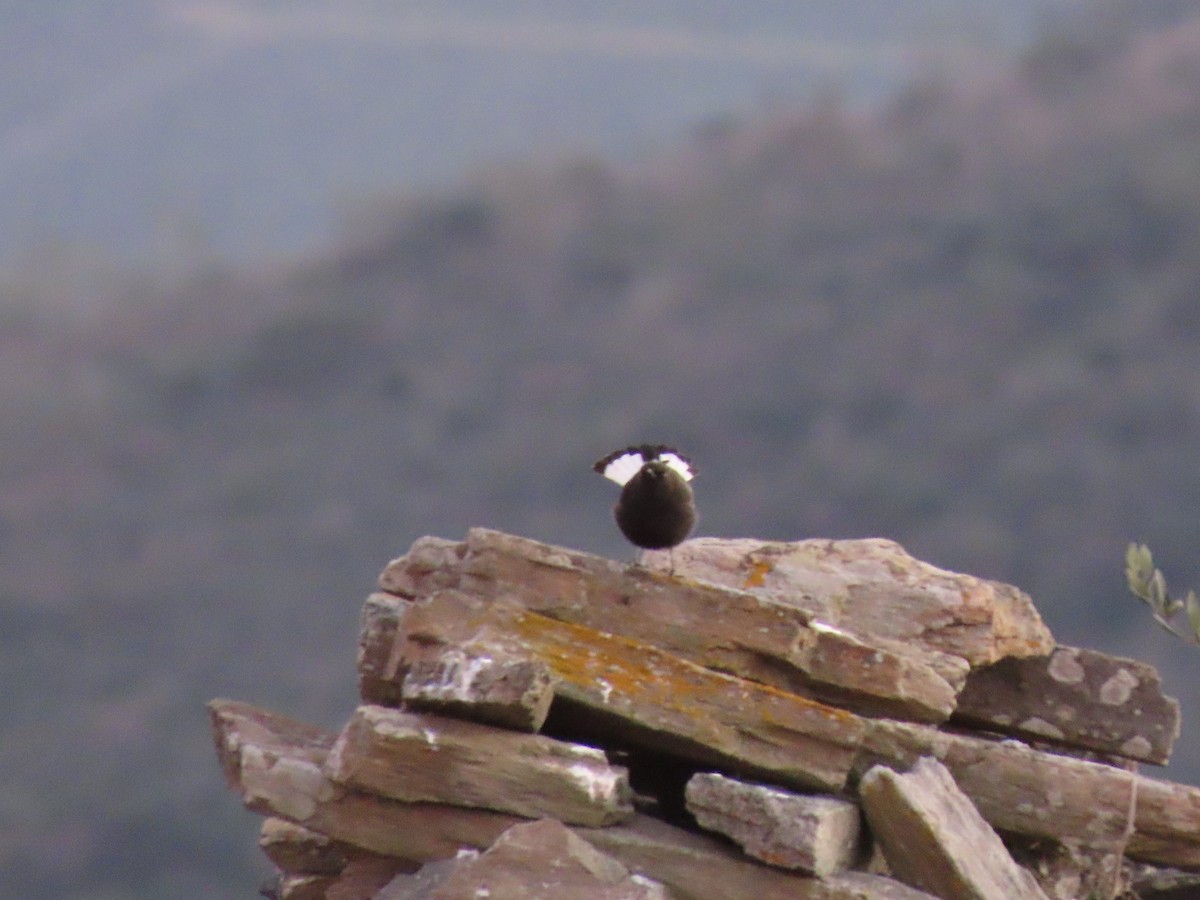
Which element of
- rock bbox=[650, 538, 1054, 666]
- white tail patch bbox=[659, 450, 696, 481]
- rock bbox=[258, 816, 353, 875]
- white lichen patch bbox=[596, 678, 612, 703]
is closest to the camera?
white lichen patch bbox=[596, 678, 612, 703]

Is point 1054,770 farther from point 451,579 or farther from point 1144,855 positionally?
point 451,579

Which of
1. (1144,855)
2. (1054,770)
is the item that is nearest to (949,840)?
(1054,770)

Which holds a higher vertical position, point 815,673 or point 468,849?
point 815,673

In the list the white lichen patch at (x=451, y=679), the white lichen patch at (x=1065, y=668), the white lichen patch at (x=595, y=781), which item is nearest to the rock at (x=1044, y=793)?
the white lichen patch at (x=1065, y=668)

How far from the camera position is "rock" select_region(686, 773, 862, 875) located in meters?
7.94

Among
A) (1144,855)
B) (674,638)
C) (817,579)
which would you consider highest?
(817,579)

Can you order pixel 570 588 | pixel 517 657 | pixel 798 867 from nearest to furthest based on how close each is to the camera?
A: pixel 798 867 → pixel 517 657 → pixel 570 588

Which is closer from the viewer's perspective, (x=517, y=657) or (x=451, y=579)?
(x=517, y=657)

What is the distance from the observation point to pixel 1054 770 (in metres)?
9.34

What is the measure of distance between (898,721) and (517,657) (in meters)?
2.13

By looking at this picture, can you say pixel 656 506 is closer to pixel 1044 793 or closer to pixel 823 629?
pixel 823 629

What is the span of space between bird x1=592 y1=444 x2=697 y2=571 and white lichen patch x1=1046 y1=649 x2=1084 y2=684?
2296mm

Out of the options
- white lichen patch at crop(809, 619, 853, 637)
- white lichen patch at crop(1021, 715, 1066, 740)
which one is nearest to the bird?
white lichen patch at crop(809, 619, 853, 637)

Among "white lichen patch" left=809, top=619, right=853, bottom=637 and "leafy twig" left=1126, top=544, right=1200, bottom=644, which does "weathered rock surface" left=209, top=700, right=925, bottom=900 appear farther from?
"leafy twig" left=1126, top=544, right=1200, bottom=644
